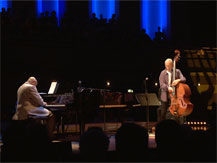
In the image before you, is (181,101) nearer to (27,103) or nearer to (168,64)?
(168,64)

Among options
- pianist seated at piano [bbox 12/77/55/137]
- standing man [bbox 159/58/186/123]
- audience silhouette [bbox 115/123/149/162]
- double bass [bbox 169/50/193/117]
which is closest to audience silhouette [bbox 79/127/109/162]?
audience silhouette [bbox 115/123/149/162]

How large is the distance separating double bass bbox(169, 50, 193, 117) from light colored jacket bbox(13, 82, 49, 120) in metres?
2.69

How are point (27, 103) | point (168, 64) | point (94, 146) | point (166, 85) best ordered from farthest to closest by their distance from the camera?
1. point (168, 64)
2. point (166, 85)
3. point (27, 103)
4. point (94, 146)

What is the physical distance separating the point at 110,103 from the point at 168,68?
1528mm

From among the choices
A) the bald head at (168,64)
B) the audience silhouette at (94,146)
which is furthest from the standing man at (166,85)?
the audience silhouette at (94,146)

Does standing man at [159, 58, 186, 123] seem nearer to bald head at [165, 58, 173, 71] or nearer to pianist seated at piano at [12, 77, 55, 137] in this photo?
bald head at [165, 58, 173, 71]

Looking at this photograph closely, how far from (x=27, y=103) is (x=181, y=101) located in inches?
125

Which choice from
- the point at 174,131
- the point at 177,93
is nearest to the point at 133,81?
the point at 177,93

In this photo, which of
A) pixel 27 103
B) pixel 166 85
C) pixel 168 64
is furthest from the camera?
pixel 168 64

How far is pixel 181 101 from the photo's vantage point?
6117mm

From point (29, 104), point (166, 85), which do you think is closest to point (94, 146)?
point (29, 104)

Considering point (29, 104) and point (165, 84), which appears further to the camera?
point (165, 84)

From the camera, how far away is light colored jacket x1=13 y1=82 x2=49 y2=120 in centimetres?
601

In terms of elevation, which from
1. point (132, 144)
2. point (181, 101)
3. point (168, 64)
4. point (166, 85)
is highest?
point (168, 64)
